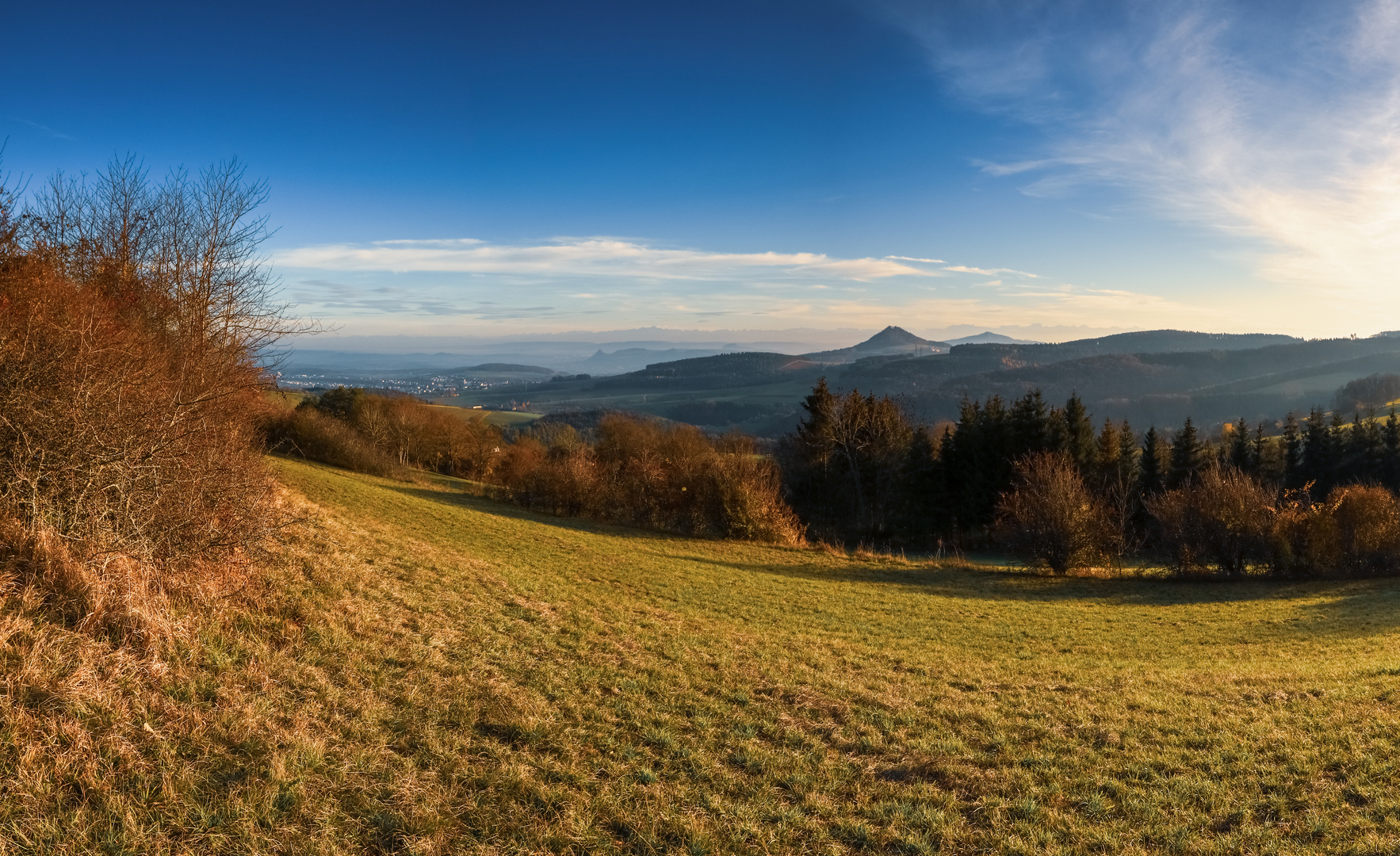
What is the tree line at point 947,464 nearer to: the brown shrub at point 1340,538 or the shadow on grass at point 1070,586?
the brown shrub at point 1340,538

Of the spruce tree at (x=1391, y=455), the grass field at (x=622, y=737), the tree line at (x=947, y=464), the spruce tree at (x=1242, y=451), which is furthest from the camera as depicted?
the spruce tree at (x=1242, y=451)

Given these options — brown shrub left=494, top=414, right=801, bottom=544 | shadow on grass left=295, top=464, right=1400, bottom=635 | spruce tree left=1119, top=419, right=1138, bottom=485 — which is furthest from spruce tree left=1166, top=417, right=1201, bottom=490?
brown shrub left=494, top=414, right=801, bottom=544

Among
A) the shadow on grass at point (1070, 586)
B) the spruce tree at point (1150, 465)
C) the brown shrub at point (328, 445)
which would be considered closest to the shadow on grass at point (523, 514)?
the brown shrub at point (328, 445)

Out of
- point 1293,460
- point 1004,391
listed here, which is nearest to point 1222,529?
point 1293,460

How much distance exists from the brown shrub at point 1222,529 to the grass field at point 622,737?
1757cm

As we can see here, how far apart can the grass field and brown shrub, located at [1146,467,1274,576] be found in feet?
57.7

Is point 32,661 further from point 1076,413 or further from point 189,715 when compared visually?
point 1076,413

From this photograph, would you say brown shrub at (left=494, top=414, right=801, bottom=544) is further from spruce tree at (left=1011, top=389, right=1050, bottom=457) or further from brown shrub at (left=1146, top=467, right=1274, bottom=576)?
spruce tree at (left=1011, top=389, right=1050, bottom=457)

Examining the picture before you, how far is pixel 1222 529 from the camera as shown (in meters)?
27.1

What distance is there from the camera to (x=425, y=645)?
27.4ft

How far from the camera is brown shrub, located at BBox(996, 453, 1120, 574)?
2686 cm

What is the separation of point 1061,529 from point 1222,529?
22.9 feet

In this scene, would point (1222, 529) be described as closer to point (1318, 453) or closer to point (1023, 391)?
point (1318, 453)

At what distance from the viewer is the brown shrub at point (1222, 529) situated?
2683 centimetres
